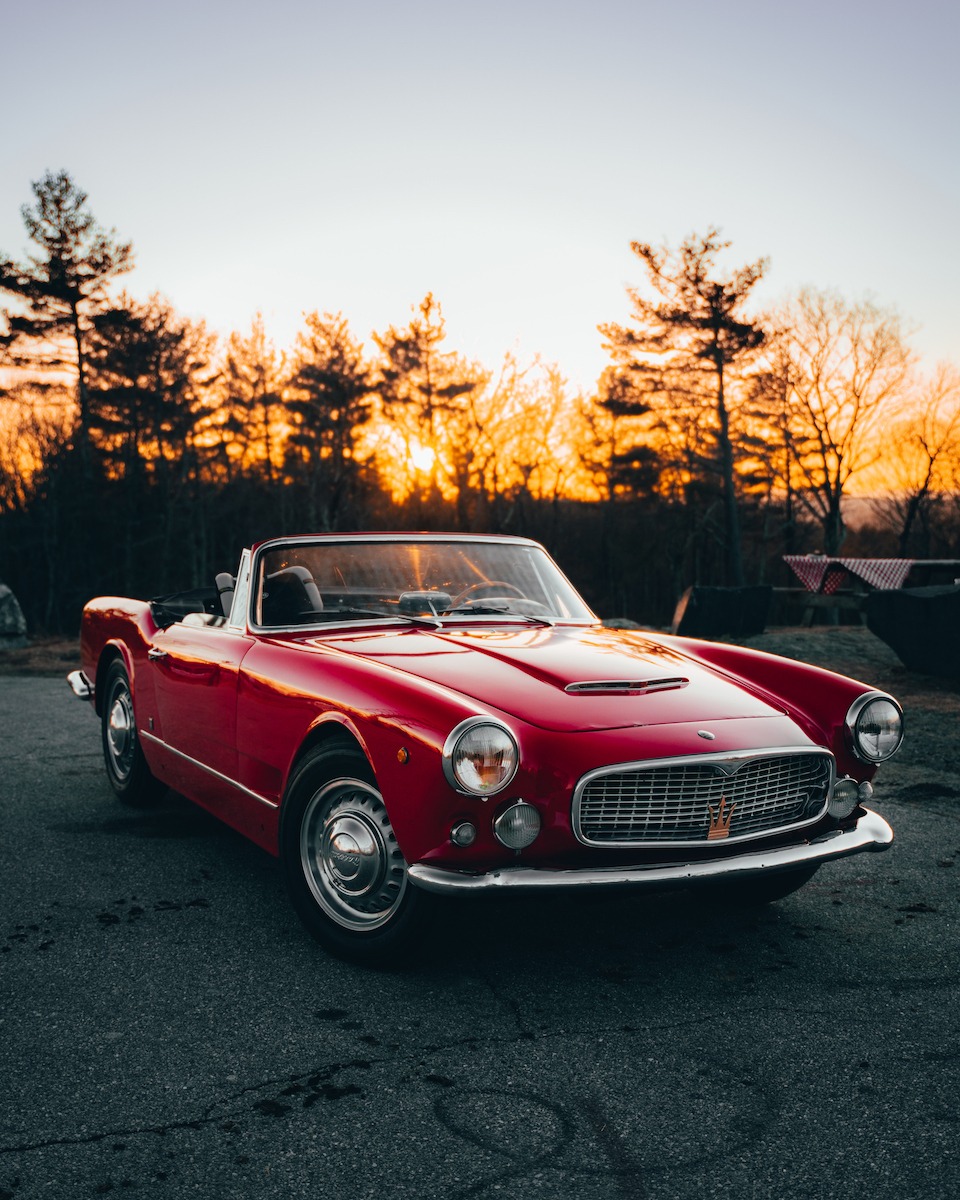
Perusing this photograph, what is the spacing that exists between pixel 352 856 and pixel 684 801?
1064 millimetres

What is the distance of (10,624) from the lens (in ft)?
58.6

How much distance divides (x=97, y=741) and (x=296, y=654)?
15.1 ft

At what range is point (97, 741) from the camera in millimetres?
7637

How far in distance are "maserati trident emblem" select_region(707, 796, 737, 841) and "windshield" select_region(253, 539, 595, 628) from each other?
1581 mm

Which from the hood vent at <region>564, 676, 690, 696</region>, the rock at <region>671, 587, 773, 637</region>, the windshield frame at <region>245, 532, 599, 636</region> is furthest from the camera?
the rock at <region>671, 587, 773, 637</region>

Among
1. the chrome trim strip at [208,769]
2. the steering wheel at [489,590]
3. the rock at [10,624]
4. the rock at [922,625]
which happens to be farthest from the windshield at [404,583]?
the rock at [10,624]

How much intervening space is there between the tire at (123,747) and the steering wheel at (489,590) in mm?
1996

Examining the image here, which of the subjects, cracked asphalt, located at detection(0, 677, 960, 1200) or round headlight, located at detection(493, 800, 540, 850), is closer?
cracked asphalt, located at detection(0, 677, 960, 1200)

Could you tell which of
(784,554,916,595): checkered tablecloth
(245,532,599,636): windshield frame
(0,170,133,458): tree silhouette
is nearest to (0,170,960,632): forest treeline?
(0,170,133,458): tree silhouette

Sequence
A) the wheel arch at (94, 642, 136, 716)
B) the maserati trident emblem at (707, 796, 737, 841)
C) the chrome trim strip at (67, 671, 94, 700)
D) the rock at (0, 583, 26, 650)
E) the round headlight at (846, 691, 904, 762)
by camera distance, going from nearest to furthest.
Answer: the maserati trident emblem at (707, 796, 737, 841), the round headlight at (846, 691, 904, 762), the wheel arch at (94, 642, 136, 716), the chrome trim strip at (67, 671, 94, 700), the rock at (0, 583, 26, 650)

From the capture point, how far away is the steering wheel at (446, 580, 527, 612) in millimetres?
4537

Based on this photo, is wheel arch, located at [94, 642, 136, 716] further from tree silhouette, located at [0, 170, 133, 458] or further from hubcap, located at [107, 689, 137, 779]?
tree silhouette, located at [0, 170, 133, 458]

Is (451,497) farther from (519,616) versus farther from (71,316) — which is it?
(519,616)

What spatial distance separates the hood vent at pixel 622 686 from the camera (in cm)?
329
